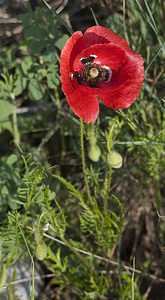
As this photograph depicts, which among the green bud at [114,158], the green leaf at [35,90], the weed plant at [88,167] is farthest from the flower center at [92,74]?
the green leaf at [35,90]

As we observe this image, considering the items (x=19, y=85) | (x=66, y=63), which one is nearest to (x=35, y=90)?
(x=19, y=85)

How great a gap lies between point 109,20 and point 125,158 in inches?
31.7

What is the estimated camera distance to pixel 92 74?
4.36 ft

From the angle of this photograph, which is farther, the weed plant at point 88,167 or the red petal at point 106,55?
the weed plant at point 88,167

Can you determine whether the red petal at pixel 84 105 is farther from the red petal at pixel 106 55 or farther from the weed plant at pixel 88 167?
the weed plant at pixel 88 167

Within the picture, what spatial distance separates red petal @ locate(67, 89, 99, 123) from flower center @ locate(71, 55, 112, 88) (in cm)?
20

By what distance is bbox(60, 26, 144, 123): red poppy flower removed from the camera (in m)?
1.12

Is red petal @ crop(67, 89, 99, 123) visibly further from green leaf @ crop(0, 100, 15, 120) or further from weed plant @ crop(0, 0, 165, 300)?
green leaf @ crop(0, 100, 15, 120)

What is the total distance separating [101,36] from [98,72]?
0.16 m

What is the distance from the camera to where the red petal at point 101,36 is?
4.02 ft

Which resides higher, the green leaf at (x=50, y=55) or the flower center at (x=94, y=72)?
the green leaf at (x=50, y=55)

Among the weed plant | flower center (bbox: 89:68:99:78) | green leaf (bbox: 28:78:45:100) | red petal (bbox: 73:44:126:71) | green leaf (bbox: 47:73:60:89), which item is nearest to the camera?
red petal (bbox: 73:44:126:71)

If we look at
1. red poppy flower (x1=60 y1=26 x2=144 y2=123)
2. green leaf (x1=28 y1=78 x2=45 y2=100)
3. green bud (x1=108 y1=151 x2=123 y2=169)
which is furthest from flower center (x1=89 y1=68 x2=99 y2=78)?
green leaf (x1=28 y1=78 x2=45 y2=100)

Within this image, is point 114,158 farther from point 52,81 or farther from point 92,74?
point 52,81
